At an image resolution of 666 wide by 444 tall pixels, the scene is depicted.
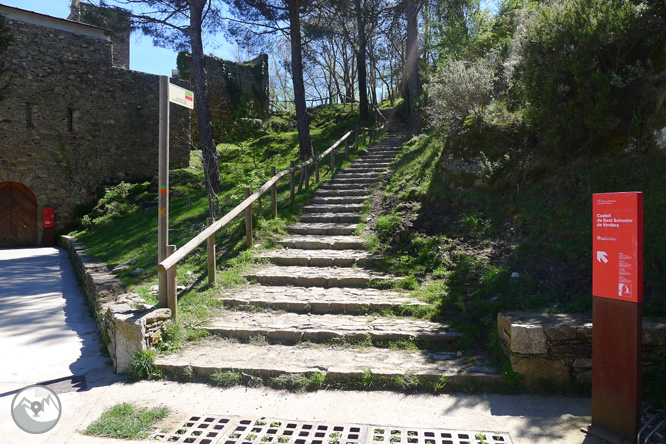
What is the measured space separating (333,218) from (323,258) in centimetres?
191

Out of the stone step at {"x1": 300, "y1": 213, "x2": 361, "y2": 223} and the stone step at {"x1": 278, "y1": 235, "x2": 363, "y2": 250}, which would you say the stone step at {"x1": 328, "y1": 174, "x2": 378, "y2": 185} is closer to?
the stone step at {"x1": 300, "y1": 213, "x2": 361, "y2": 223}

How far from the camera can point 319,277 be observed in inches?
230

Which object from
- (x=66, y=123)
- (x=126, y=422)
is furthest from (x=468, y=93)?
(x=66, y=123)

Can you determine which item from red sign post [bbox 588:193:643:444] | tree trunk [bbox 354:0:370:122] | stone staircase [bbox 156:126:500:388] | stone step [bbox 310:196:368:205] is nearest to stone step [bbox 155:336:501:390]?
stone staircase [bbox 156:126:500:388]

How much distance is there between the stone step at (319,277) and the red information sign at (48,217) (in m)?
11.3

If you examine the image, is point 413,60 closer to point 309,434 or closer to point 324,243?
point 324,243

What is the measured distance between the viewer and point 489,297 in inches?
191

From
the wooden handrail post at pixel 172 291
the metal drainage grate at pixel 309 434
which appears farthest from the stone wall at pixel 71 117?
the metal drainage grate at pixel 309 434

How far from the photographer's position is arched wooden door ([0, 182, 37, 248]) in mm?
14305

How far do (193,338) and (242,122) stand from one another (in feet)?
27.2

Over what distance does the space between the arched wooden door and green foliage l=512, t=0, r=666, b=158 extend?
1514cm

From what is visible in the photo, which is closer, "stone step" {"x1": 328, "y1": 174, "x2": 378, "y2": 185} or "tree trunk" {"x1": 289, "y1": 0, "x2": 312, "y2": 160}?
"stone step" {"x1": 328, "y1": 174, "x2": 378, "y2": 185}

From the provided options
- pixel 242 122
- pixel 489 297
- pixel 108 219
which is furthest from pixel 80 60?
pixel 489 297

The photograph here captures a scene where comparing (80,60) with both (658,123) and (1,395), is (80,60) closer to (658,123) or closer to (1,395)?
(1,395)
